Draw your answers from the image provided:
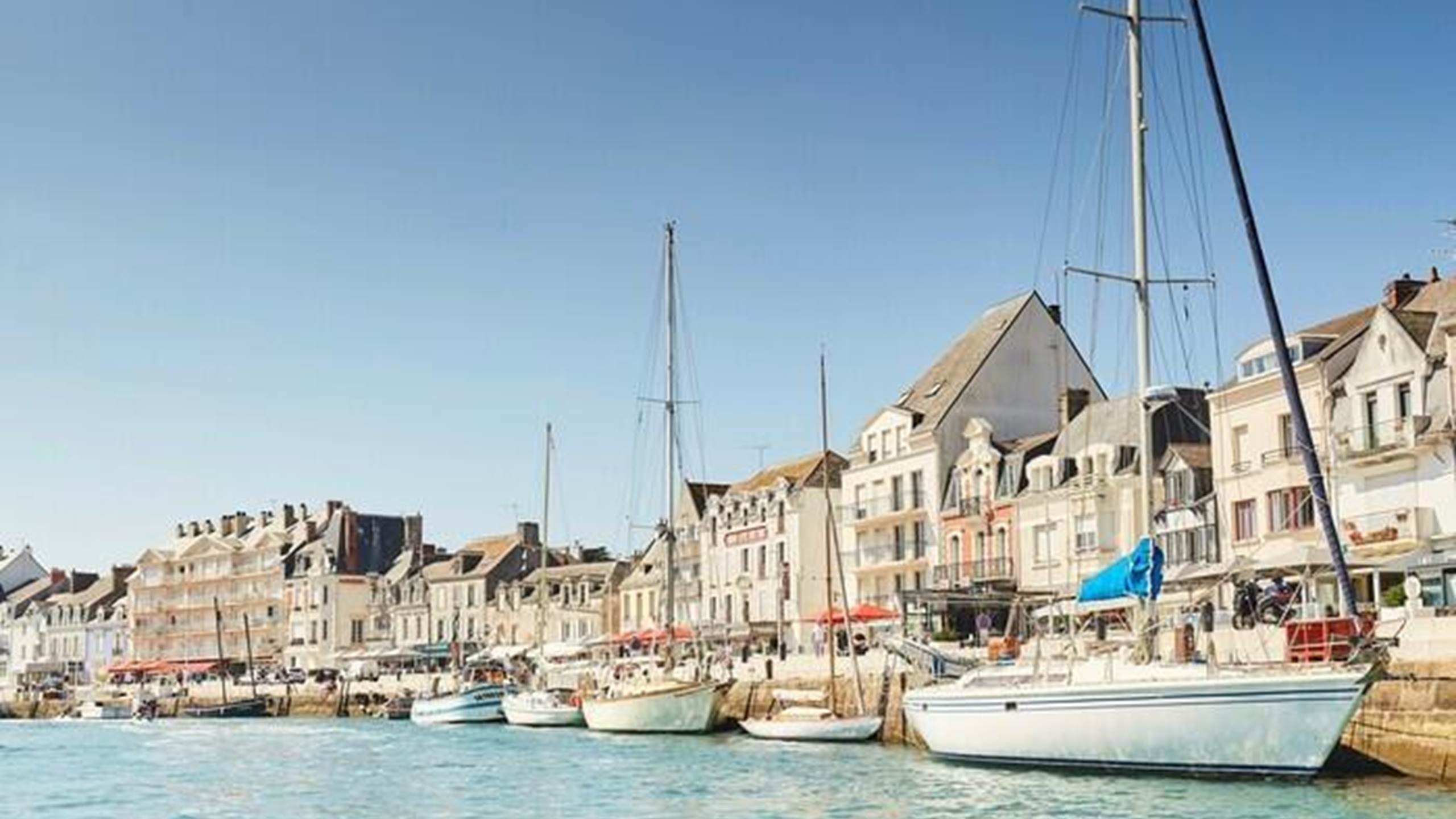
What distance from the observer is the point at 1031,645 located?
4709 centimetres

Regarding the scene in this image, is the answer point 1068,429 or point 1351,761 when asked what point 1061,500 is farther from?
point 1351,761

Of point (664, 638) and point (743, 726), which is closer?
point (743, 726)

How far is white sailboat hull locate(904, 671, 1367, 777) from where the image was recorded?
32.5m

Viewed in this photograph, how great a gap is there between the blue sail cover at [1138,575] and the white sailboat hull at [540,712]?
35486mm

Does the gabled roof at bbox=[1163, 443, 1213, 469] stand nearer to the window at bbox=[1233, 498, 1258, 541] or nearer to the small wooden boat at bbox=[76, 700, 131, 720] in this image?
the window at bbox=[1233, 498, 1258, 541]

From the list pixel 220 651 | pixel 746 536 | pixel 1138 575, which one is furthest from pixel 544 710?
pixel 220 651

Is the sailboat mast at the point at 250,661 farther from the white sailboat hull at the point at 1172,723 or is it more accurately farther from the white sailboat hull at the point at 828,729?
the white sailboat hull at the point at 1172,723

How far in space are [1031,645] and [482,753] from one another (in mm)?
19014

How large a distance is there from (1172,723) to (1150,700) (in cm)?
60

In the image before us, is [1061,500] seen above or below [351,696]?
above

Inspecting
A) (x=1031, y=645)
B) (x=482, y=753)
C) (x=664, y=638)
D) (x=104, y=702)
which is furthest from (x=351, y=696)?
(x=1031, y=645)

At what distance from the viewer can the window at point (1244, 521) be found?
53188 millimetres

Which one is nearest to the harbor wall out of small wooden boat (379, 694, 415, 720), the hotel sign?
the hotel sign

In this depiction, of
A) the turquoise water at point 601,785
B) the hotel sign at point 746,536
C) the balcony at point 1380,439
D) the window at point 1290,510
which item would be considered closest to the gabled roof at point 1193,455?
the window at point 1290,510
